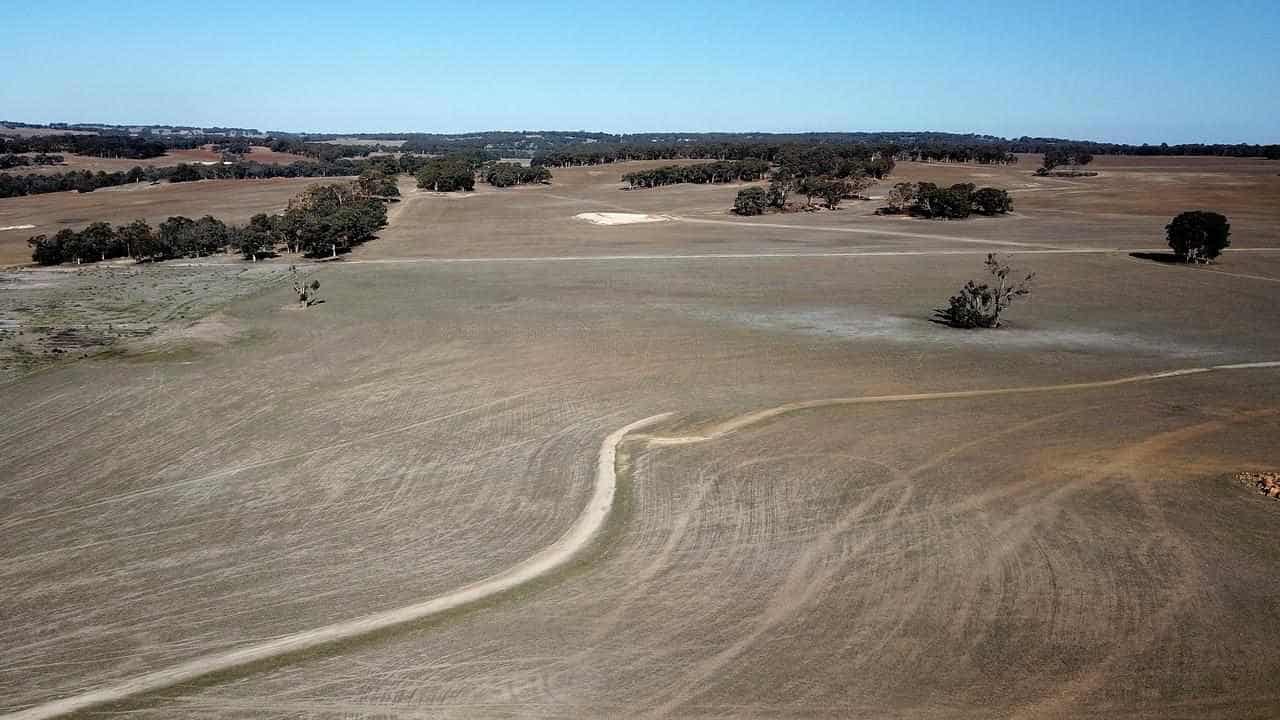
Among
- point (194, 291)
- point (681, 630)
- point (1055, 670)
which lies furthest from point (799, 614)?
point (194, 291)

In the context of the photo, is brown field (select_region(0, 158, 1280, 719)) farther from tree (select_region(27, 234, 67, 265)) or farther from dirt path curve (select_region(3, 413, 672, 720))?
tree (select_region(27, 234, 67, 265))

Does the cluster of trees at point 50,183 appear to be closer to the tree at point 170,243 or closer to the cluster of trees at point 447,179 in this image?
the cluster of trees at point 447,179

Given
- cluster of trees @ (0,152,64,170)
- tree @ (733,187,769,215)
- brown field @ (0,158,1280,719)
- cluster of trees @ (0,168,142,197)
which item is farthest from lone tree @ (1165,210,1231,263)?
cluster of trees @ (0,152,64,170)

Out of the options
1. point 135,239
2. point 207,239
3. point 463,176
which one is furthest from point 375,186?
point 135,239

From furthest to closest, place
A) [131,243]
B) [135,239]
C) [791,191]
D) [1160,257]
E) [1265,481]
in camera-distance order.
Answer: [791,191] < [135,239] < [131,243] < [1160,257] < [1265,481]

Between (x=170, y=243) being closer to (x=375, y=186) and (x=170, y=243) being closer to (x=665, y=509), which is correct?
(x=375, y=186)

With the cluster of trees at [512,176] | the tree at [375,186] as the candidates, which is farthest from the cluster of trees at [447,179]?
the tree at [375,186]
